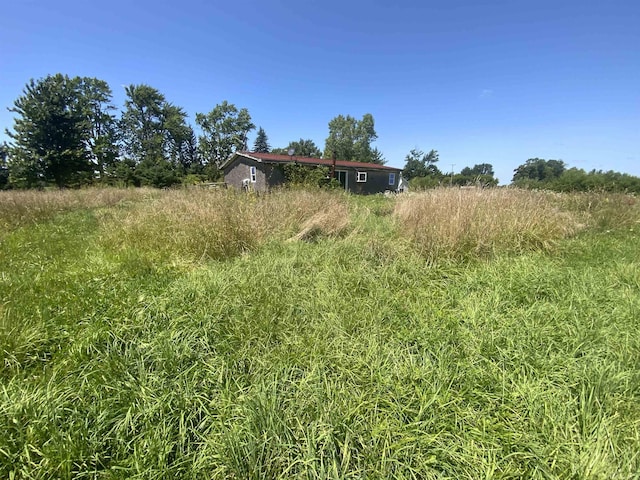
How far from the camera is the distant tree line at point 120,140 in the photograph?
2542cm

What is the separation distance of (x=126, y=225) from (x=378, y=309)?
527cm

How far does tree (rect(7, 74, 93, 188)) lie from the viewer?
25.0 m

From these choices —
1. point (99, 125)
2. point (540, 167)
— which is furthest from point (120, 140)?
point (540, 167)

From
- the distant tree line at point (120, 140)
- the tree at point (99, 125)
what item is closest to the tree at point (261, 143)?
the distant tree line at point (120, 140)

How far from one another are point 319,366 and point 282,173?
65.0 ft


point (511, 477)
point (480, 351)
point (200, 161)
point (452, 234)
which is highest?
point (200, 161)

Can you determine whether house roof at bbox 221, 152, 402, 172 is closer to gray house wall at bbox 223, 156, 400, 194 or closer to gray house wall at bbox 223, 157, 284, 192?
gray house wall at bbox 223, 156, 400, 194

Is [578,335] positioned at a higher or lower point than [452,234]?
lower

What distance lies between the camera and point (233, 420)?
146 cm

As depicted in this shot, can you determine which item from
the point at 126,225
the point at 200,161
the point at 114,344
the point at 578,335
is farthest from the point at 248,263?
the point at 200,161

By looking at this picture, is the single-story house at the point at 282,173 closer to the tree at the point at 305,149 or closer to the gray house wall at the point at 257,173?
the gray house wall at the point at 257,173

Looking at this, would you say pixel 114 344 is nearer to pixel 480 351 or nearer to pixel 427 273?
pixel 480 351

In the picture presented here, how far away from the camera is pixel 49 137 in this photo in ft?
85.4

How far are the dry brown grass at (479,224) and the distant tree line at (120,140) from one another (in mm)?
11552
